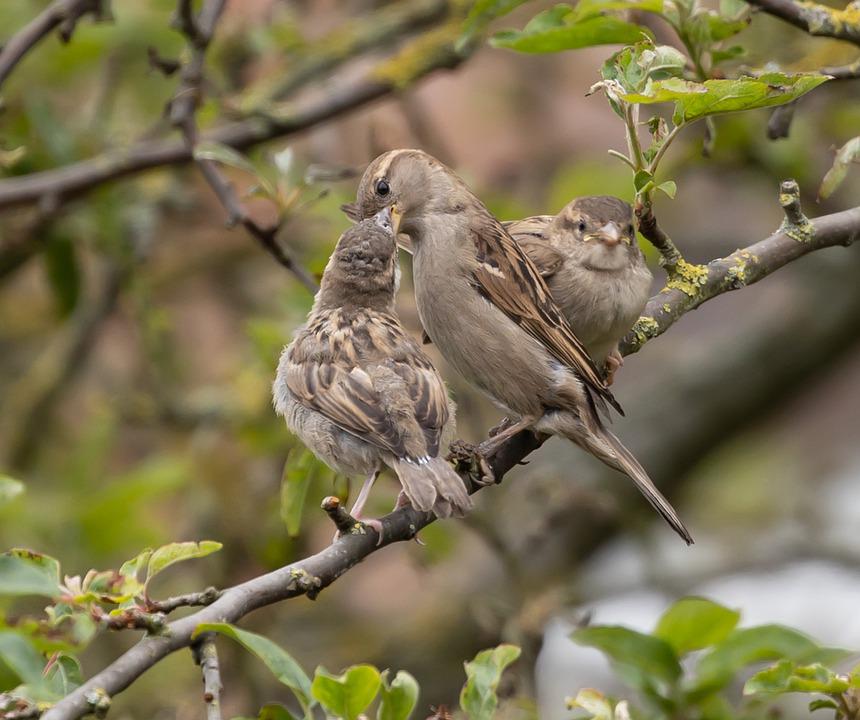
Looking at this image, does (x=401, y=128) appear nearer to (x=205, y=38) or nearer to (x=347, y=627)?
(x=347, y=627)

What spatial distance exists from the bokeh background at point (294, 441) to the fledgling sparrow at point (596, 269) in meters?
1.01

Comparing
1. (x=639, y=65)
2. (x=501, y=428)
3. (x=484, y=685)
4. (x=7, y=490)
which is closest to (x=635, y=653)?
(x=484, y=685)

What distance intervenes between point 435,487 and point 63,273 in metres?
3.17

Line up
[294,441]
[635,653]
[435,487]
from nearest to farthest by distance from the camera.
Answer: [435,487] → [635,653] → [294,441]

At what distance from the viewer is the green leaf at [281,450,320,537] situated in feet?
11.4

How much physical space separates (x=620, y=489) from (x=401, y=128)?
3.25m

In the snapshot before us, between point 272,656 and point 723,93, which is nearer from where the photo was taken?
point 272,656

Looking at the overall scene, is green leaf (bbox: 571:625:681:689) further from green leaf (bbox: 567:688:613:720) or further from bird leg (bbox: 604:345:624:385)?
bird leg (bbox: 604:345:624:385)

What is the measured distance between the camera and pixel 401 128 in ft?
28.7

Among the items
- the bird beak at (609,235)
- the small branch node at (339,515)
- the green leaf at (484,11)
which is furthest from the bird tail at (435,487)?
the green leaf at (484,11)

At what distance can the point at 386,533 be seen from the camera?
8.97ft

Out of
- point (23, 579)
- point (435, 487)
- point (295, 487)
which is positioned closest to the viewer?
point (23, 579)

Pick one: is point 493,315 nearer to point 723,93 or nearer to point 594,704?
point 723,93

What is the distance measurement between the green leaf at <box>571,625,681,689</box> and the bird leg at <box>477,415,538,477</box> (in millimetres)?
446
